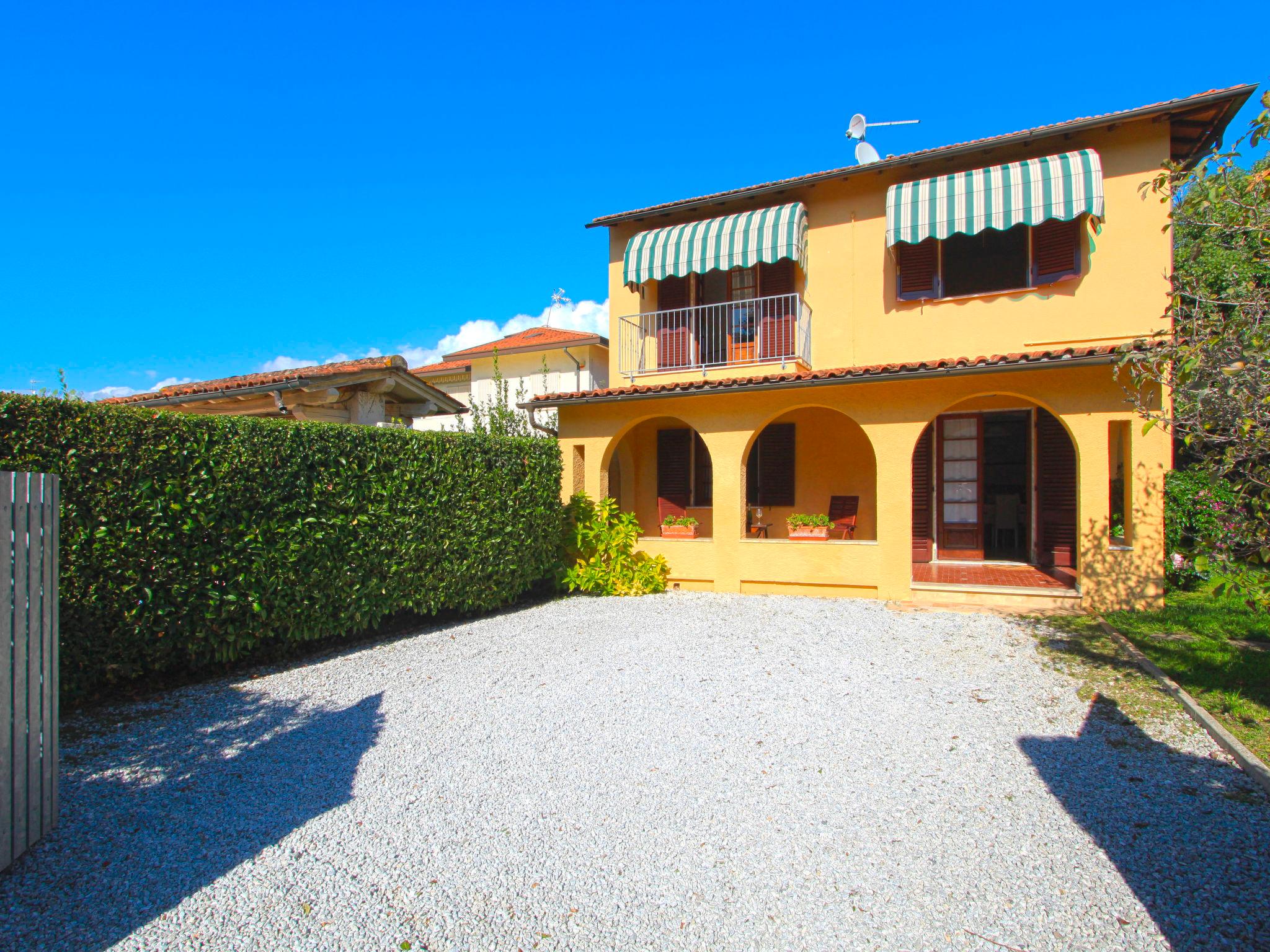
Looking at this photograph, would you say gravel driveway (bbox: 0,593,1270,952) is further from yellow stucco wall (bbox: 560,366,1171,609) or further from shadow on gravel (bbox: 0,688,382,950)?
yellow stucco wall (bbox: 560,366,1171,609)

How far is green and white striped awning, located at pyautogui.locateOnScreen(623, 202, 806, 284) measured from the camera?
518 inches

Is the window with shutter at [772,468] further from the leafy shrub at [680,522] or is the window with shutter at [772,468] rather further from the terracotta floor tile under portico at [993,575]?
the terracotta floor tile under portico at [993,575]

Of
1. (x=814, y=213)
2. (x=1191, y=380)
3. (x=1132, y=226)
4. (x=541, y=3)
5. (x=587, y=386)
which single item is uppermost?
(x=541, y=3)

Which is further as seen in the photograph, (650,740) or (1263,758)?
(650,740)

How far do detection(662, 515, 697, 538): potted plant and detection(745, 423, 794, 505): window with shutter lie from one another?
210 cm

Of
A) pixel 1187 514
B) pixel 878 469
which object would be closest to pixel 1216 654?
pixel 1187 514

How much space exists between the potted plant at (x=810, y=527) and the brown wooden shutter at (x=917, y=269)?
182 inches

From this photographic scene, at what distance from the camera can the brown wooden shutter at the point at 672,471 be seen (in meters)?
15.4

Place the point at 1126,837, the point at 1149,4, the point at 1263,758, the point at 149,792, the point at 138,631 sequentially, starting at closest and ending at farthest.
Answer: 1. the point at 1126,837
2. the point at 149,792
3. the point at 1263,758
4. the point at 138,631
5. the point at 1149,4

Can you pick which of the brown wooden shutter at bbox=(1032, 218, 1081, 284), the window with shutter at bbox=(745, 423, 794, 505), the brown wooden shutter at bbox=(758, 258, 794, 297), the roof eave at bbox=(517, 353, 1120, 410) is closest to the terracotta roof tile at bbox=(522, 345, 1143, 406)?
the roof eave at bbox=(517, 353, 1120, 410)

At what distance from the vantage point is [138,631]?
5.93m

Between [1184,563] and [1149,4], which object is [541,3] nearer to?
[1149,4]

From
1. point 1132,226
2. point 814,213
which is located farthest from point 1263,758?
point 814,213

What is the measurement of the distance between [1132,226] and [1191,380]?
746cm
